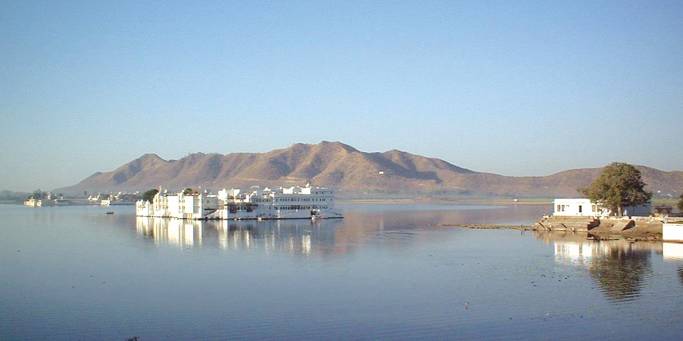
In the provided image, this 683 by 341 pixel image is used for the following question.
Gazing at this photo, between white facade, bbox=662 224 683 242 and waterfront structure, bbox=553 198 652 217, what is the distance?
805cm

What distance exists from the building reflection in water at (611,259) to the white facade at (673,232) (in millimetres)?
1020

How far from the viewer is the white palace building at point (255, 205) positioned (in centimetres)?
6631

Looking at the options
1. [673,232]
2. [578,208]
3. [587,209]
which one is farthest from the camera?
[578,208]

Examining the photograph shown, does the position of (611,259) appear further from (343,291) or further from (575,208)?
(575,208)

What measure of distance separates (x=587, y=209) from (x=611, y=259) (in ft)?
61.2

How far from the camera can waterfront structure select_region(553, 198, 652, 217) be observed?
147ft

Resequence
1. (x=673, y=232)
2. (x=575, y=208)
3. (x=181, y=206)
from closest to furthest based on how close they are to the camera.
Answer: (x=673, y=232) → (x=575, y=208) → (x=181, y=206)

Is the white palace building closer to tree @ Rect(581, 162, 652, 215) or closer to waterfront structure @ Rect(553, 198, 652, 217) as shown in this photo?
waterfront structure @ Rect(553, 198, 652, 217)

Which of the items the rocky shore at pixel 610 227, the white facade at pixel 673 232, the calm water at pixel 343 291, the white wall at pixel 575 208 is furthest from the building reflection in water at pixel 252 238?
the white facade at pixel 673 232

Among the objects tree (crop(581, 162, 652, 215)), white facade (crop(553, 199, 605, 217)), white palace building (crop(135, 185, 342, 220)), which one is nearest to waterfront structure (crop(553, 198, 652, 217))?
white facade (crop(553, 199, 605, 217))

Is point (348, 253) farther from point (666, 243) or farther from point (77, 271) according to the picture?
point (666, 243)

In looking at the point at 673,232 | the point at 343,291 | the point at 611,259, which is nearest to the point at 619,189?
the point at 673,232

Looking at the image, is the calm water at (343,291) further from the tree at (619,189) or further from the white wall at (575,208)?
the white wall at (575,208)

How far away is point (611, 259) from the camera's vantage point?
2908 cm
